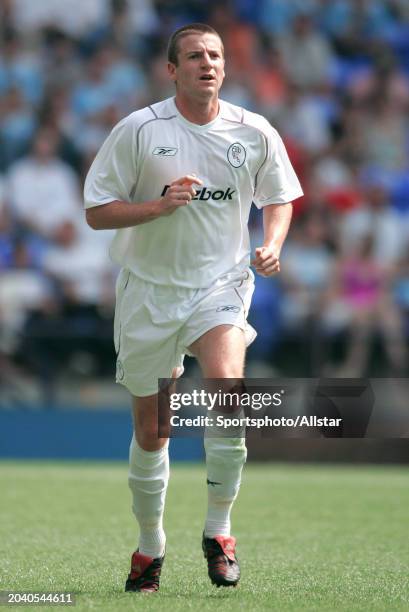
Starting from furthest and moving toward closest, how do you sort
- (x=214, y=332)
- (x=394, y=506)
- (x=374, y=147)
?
(x=374, y=147) < (x=394, y=506) < (x=214, y=332)

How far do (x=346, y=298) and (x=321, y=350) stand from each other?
626mm

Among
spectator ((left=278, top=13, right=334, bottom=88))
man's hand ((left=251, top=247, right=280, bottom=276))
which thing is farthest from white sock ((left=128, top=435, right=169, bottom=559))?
spectator ((left=278, top=13, right=334, bottom=88))

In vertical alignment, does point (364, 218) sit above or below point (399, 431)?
below

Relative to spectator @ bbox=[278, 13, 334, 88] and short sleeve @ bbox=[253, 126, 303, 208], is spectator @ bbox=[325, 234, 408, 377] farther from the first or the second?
short sleeve @ bbox=[253, 126, 303, 208]

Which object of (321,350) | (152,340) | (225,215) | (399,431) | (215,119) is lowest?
(321,350)

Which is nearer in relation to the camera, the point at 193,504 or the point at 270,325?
the point at 193,504

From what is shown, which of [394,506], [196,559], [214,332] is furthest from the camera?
[394,506]

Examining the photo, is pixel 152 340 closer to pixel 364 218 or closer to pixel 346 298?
pixel 346 298

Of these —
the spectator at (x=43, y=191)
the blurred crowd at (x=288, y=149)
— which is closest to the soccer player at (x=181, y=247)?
the blurred crowd at (x=288, y=149)

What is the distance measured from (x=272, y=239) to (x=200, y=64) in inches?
31.0

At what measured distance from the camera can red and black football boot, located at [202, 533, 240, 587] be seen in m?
5.01

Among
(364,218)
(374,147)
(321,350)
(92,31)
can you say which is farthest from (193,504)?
(92,31)

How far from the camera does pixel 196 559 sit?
607cm

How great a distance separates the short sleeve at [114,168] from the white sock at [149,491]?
104 cm
